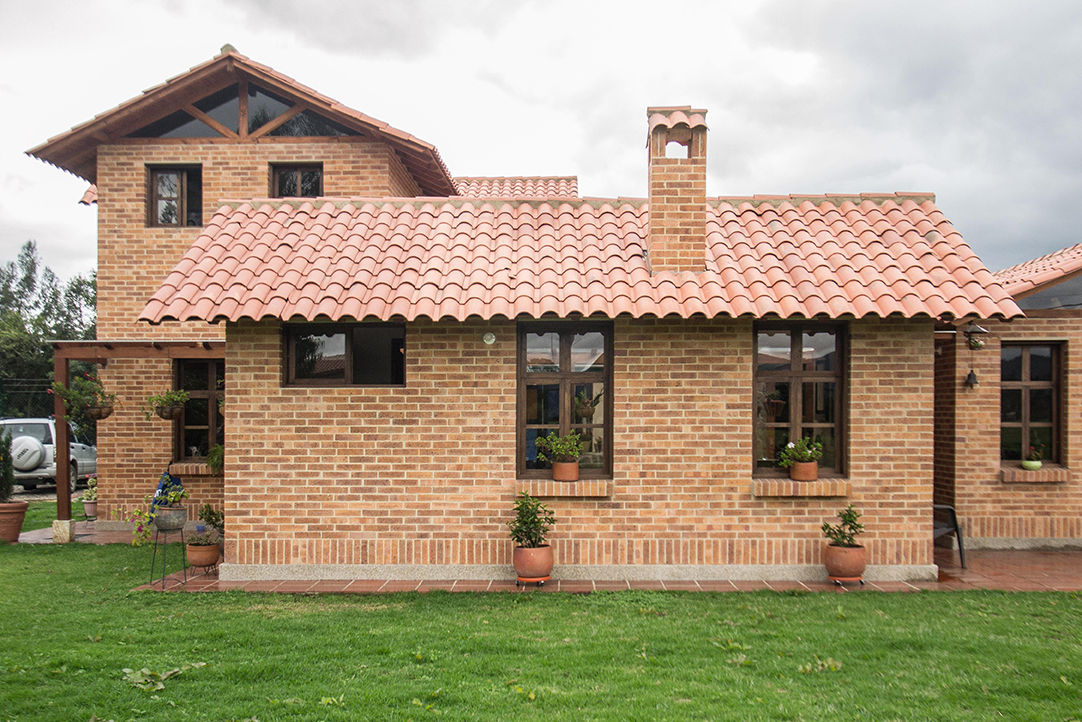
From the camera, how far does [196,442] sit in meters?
11.3

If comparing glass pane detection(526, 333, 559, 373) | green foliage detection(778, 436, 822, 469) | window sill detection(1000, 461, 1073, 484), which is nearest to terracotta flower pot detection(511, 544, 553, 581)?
glass pane detection(526, 333, 559, 373)

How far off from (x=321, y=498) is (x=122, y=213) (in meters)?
7.26

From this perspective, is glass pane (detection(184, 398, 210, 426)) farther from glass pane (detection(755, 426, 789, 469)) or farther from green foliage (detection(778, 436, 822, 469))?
green foliage (detection(778, 436, 822, 469))

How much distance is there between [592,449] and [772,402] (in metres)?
2.13

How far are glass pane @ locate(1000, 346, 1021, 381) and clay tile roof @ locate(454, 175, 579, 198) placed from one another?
30.1 ft

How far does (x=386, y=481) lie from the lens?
297 inches

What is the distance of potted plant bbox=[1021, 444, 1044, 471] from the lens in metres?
9.26

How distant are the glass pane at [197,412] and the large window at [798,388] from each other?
8690 mm

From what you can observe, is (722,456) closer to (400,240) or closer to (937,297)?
(937,297)

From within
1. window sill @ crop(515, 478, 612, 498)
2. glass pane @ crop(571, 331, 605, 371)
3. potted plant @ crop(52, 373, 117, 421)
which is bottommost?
window sill @ crop(515, 478, 612, 498)

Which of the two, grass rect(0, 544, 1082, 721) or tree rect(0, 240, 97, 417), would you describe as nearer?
grass rect(0, 544, 1082, 721)

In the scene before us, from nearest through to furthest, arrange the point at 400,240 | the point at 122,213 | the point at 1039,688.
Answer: the point at 1039,688 → the point at 400,240 → the point at 122,213

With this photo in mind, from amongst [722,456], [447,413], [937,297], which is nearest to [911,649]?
[722,456]

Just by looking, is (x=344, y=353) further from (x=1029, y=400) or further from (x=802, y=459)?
(x=1029, y=400)
